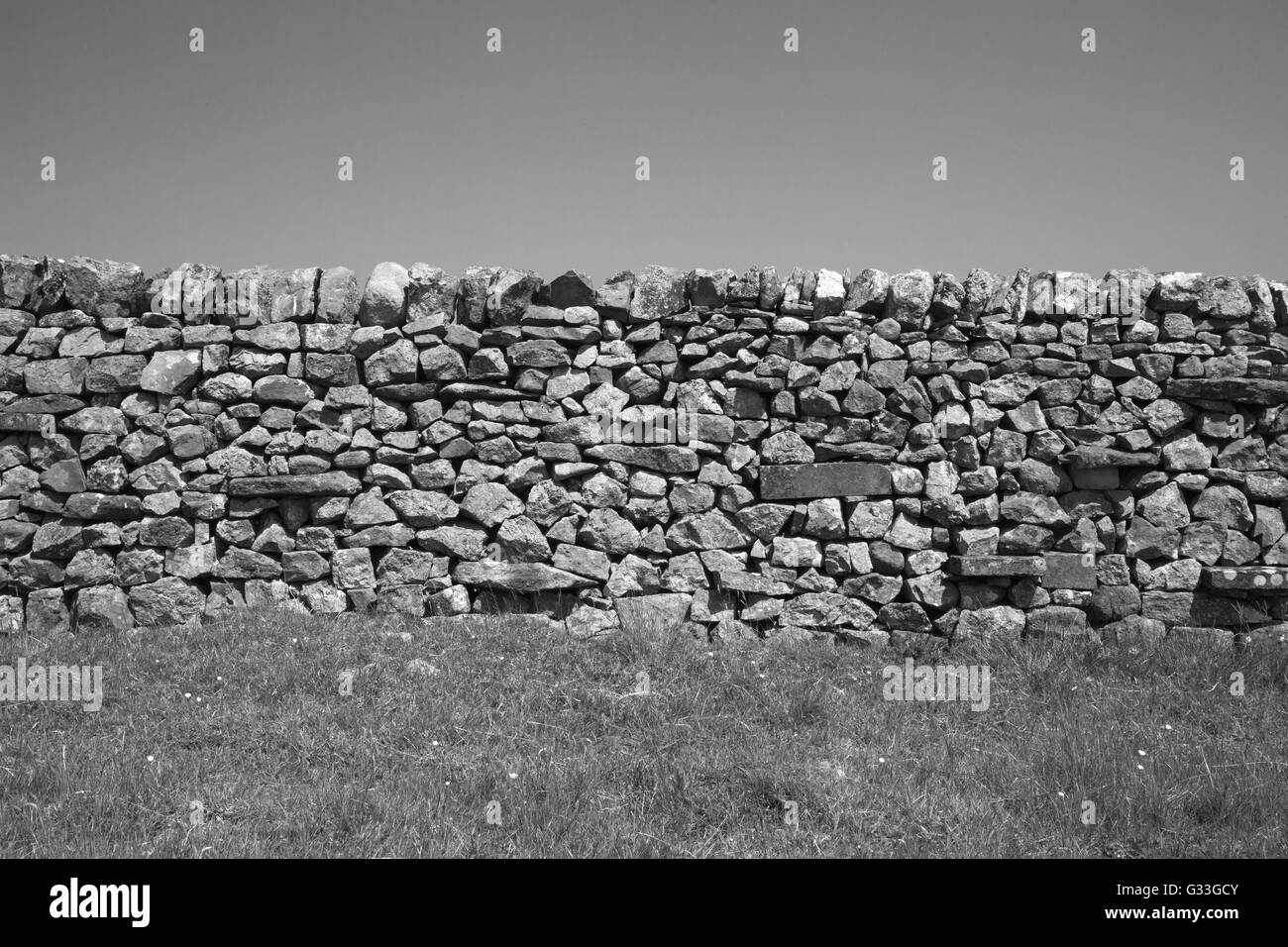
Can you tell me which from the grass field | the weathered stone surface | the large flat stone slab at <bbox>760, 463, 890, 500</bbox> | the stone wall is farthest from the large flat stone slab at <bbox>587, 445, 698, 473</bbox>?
the grass field

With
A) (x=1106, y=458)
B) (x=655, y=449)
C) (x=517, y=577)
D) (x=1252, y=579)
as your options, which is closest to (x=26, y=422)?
(x=517, y=577)

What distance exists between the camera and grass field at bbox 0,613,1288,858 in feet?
15.3

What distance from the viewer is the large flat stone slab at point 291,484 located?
736cm

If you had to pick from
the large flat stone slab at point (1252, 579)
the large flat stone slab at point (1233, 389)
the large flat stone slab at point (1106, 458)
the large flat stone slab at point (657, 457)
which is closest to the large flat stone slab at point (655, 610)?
the large flat stone slab at point (657, 457)

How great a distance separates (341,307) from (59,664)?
133 inches

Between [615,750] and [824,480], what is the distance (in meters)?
3.03

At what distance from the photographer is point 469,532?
748cm

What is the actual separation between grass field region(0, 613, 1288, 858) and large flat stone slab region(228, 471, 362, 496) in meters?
1.00

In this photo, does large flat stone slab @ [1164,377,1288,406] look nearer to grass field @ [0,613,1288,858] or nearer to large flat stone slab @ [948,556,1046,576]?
large flat stone slab @ [948,556,1046,576]

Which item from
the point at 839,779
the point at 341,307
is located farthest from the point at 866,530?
the point at 341,307

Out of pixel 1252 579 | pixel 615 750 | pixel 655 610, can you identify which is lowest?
pixel 615 750

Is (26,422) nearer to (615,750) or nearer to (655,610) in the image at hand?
(655,610)

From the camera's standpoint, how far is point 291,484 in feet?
24.1

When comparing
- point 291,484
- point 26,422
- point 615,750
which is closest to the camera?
point 615,750
